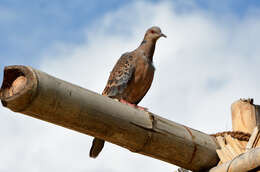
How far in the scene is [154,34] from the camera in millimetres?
6152

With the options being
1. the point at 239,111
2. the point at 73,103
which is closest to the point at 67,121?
the point at 73,103

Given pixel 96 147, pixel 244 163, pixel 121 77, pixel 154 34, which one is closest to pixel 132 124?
pixel 244 163

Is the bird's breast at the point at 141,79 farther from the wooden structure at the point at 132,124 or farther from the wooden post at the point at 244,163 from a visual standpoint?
the wooden post at the point at 244,163

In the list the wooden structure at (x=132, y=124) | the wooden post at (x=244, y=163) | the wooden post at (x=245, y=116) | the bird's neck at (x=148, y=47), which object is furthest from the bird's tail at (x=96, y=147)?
the bird's neck at (x=148, y=47)

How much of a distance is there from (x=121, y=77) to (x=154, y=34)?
74cm

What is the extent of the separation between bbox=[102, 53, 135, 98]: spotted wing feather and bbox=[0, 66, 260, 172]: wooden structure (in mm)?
1582

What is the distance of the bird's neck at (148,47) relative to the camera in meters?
5.97

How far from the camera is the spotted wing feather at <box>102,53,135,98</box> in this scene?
19.1 feet

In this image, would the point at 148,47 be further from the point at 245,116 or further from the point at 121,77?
the point at 245,116

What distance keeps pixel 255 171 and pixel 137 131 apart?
918mm

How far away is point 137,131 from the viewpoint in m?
3.52

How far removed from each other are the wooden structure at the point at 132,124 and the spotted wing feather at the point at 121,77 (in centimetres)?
158

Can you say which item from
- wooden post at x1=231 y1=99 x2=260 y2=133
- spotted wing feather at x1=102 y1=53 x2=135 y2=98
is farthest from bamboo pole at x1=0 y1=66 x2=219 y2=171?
spotted wing feather at x1=102 y1=53 x2=135 y2=98

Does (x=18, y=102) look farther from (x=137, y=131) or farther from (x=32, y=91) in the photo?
(x=137, y=131)
